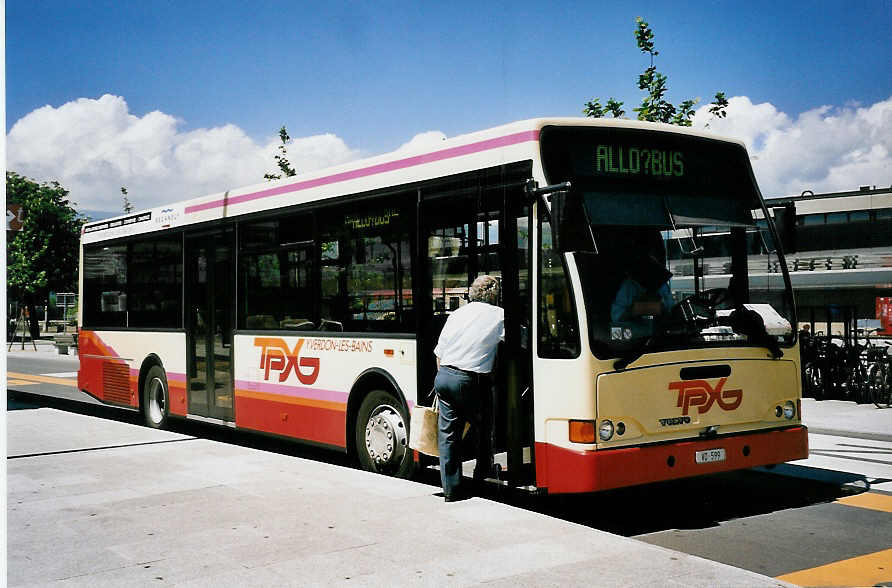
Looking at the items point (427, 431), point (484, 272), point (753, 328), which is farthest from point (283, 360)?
point (753, 328)

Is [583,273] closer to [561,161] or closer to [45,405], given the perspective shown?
[561,161]

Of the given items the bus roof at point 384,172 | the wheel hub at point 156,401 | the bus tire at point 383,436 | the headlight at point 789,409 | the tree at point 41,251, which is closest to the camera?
the bus roof at point 384,172

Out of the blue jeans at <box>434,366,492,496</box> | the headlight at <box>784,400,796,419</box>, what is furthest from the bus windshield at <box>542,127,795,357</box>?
the blue jeans at <box>434,366,492,496</box>

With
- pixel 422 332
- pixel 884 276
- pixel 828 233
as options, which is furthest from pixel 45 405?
pixel 828 233

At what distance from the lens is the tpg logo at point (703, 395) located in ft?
23.8

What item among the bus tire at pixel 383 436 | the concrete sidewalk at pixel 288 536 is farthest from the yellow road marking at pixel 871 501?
the bus tire at pixel 383 436

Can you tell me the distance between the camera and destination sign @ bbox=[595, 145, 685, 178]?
745 cm

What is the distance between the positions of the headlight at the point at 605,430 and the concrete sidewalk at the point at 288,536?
727 millimetres

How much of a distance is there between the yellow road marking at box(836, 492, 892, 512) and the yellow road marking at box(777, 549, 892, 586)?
1.71 meters

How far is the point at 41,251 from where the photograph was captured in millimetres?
54531

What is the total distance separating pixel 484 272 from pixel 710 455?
7.75 ft

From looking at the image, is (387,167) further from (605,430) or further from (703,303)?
(605,430)

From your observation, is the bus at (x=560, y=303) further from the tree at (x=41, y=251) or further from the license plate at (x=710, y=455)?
the tree at (x=41, y=251)

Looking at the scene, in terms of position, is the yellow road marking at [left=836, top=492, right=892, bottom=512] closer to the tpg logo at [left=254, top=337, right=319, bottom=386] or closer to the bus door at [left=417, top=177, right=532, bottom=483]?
the bus door at [left=417, top=177, right=532, bottom=483]
